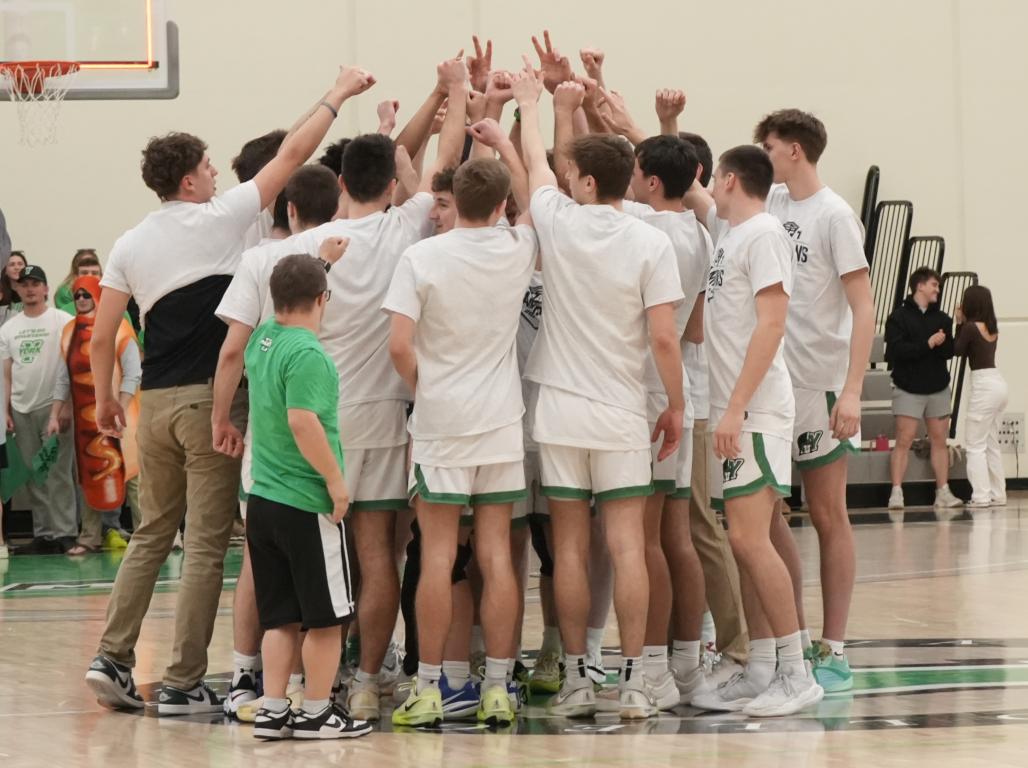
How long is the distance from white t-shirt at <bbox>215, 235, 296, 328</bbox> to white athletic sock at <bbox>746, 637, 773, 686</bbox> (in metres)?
1.96

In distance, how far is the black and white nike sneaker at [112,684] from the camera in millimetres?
5191

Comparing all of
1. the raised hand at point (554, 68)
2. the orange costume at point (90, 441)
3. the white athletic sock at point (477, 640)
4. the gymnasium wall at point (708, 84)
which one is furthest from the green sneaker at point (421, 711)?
the gymnasium wall at point (708, 84)

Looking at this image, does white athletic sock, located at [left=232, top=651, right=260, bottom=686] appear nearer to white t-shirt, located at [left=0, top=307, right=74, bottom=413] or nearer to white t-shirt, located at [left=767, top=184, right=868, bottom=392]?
white t-shirt, located at [left=767, top=184, right=868, bottom=392]

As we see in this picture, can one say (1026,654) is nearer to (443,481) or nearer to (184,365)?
(443,481)

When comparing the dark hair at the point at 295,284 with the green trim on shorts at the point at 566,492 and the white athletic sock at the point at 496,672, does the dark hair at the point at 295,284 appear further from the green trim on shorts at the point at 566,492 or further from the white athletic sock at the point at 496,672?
the white athletic sock at the point at 496,672

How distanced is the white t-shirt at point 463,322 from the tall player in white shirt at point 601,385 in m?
0.14

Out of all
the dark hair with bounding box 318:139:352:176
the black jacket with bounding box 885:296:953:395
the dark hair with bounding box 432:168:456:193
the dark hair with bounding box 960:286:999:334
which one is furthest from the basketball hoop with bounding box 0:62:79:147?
the dark hair with bounding box 960:286:999:334

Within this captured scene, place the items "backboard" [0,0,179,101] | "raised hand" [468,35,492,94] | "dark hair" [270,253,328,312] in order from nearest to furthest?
1. "dark hair" [270,253,328,312]
2. "raised hand" [468,35,492,94]
3. "backboard" [0,0,179,101]

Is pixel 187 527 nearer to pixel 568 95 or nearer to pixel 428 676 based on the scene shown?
pixel 428 676

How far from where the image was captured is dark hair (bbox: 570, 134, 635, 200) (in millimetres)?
5043

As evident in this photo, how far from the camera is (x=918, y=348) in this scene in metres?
12.9

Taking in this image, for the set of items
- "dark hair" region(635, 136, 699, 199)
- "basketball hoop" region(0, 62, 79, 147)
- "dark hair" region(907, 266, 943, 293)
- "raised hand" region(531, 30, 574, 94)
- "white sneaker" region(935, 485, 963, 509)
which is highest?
"basketball hoop" region(0, 62, 79, 147)

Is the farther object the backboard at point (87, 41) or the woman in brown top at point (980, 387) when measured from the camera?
the woman in brown top at point (980, 387)

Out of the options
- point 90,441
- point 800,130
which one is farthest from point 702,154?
point 90,441
